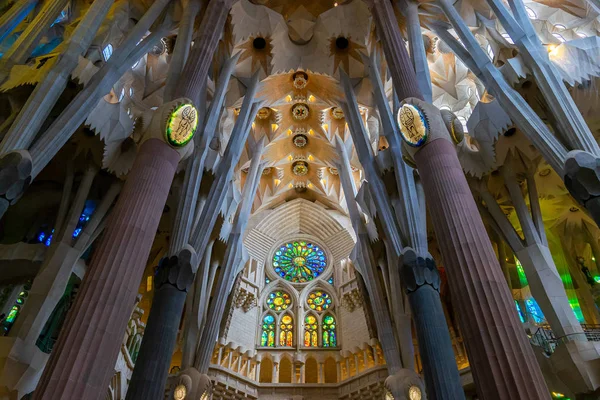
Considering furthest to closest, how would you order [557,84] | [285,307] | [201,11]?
[285,307] < [201,11] < [557,84]

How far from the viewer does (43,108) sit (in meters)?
8.21

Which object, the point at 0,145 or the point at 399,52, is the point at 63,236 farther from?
the point at 399,52

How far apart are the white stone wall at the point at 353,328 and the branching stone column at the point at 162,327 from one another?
36.1ft

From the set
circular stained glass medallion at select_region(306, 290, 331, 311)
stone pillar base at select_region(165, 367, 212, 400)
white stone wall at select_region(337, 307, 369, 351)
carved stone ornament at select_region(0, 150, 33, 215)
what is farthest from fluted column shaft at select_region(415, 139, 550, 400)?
circular stained glass medallion at select_region(306, 290, 331, 311)

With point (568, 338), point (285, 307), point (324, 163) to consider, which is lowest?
point (568, 338)

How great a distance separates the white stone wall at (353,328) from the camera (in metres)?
19.8

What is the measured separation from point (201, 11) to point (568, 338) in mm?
13339

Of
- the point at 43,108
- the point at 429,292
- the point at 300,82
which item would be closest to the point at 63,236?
the point at 43,108

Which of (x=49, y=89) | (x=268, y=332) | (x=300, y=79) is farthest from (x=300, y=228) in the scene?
(x=49, y=89)

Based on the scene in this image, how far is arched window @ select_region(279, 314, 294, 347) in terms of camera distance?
2092cm

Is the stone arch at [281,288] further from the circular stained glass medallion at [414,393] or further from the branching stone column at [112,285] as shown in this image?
the branching stone column at [112,285]

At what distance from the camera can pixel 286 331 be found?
841 inches

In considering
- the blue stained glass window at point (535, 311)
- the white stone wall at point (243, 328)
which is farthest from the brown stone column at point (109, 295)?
the blue stained glass window at point (535, 311)

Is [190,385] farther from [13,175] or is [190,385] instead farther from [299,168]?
[299,168]
